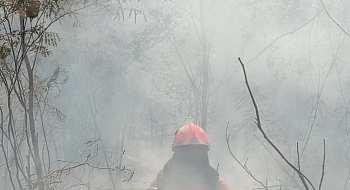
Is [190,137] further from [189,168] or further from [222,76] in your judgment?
[222,76]

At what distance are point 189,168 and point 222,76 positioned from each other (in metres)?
13.0

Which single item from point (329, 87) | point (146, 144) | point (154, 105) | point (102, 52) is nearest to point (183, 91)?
point (102, 52)

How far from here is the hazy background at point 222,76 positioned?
8.85 metres

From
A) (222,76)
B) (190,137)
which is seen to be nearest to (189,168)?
(190,137)

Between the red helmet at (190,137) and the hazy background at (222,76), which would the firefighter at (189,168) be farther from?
the hazy background at (222,76)

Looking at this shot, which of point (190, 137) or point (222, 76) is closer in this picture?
point (190, 137)

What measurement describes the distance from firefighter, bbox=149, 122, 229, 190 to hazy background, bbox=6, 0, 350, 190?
278 cm

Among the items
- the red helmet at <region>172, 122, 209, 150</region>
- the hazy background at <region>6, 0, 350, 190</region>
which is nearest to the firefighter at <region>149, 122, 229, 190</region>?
the red helmet at <region>172, 122, 209, 150</region>

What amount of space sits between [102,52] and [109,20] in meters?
2.03

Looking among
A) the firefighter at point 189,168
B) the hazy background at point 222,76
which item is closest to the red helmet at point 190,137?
the firefighter at point 189,168

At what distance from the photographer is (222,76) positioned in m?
16.0

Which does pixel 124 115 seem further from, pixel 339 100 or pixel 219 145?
pixel 339 100

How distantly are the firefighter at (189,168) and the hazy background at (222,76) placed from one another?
2783mm

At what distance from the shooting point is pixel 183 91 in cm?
1609
